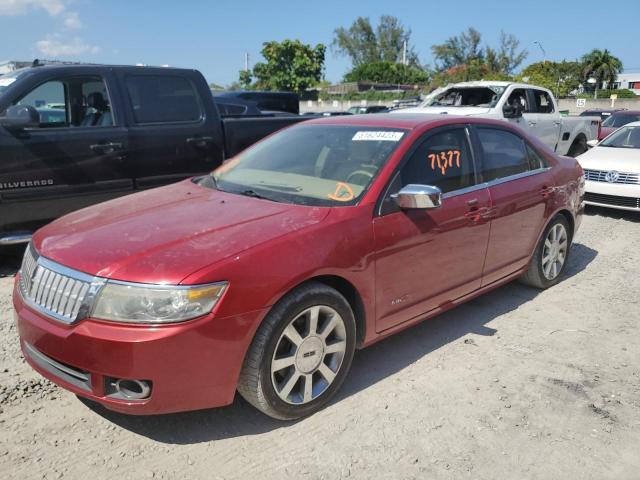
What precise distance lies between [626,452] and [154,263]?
2509 mm

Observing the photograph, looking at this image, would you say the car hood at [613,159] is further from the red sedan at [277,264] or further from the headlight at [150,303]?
the headlight at [150,303]

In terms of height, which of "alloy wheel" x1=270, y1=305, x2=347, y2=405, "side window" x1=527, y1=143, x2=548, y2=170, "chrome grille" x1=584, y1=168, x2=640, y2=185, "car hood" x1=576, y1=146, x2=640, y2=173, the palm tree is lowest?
"alloy wheel" x1=270, y1=305, x2=347, y2=405

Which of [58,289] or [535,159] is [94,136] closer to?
[58,289]

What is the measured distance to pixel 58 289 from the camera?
8.94 feet

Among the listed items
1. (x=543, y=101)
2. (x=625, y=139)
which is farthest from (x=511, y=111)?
(x=625, y=139)

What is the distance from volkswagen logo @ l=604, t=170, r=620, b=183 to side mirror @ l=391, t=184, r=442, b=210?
20.2 feet

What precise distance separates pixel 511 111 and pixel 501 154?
667 cm

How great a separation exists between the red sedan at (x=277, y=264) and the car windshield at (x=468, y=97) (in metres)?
6.84

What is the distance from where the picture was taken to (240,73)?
76750 mm

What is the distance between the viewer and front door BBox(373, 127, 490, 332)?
3.39m

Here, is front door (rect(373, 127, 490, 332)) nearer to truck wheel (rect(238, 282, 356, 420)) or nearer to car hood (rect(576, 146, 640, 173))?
truck wheel (rect(238, 282, 356, 420))

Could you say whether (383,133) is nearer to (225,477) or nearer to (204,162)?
(225,477)

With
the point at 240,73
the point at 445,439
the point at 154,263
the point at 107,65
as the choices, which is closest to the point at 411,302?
the point at 445,439

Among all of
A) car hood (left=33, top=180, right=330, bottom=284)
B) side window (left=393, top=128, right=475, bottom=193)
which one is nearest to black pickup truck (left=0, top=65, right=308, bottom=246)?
car hood (left=33, top=180, right=330, bottom=284)
